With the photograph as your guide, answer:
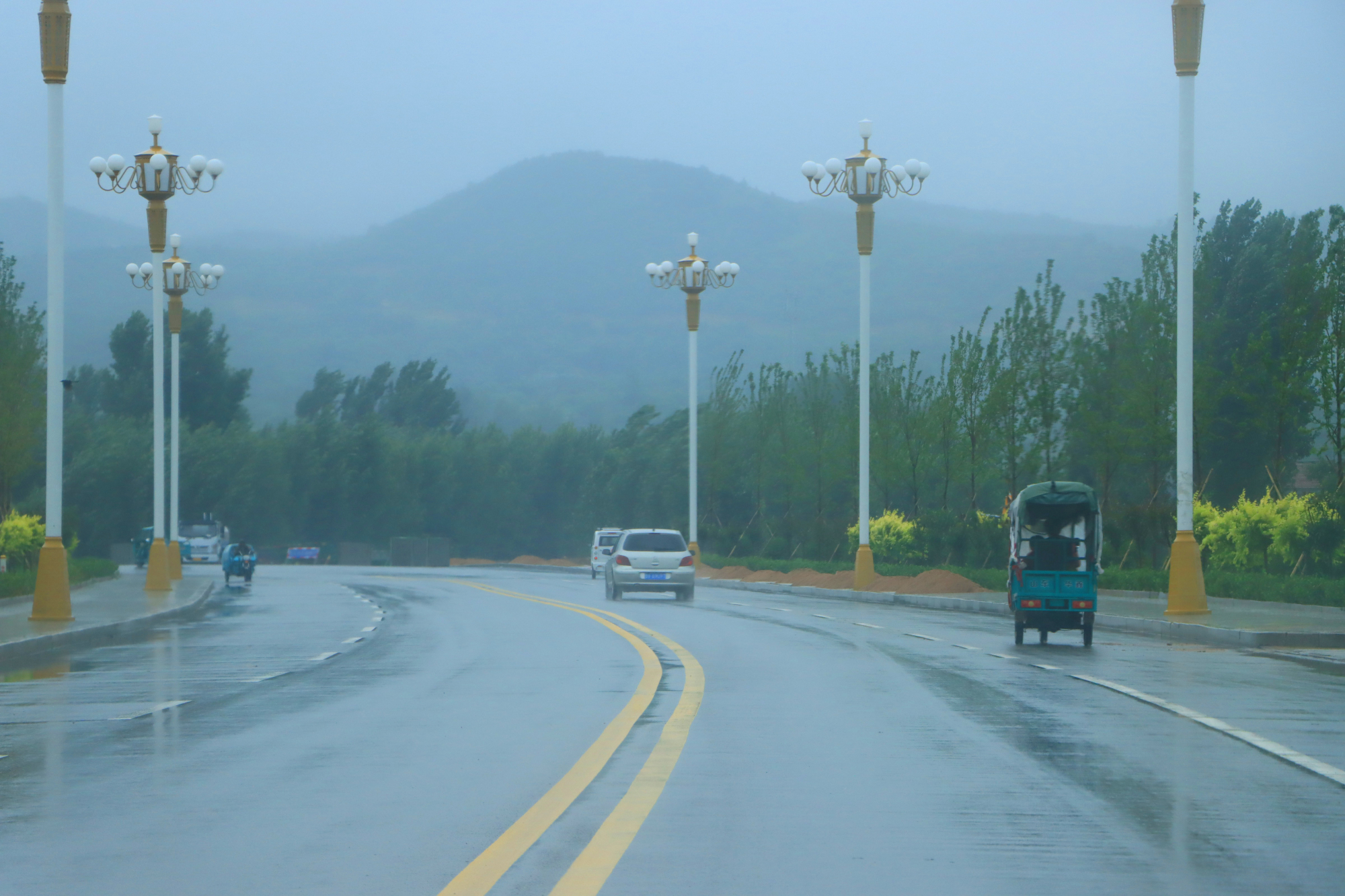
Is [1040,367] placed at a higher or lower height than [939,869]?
higher

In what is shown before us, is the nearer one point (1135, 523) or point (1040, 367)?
point (1135, 523)

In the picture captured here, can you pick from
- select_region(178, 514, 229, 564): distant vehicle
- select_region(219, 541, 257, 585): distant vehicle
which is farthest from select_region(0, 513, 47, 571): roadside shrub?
select_region(178, 514, 229, 564): distant vehicle

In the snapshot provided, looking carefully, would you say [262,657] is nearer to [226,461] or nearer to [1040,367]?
[1040,367]

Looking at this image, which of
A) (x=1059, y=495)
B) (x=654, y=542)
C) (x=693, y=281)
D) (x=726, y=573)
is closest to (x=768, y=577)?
(x=726, y=573)

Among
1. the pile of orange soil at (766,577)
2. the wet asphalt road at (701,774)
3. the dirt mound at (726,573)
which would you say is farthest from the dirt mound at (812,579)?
the wet asphalt road at (701,774)

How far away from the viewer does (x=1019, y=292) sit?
4406 cm

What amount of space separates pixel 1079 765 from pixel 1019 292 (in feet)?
114

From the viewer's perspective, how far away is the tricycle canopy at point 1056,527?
23.5 metres

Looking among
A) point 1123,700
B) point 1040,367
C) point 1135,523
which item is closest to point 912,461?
point 1040,367

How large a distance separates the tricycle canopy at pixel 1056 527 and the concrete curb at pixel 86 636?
13.8m

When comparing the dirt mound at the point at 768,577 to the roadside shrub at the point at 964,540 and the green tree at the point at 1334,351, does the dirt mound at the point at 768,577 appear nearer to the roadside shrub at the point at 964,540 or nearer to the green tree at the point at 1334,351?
the roadside shrub at the point at 964,540

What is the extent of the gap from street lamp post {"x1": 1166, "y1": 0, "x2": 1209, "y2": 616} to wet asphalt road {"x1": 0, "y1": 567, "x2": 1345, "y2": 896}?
5.95 metres

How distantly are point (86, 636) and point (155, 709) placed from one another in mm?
11242

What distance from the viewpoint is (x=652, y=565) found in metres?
39.4
